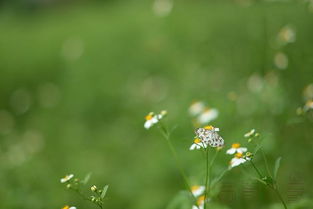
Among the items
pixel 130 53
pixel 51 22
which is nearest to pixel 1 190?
pixel 130 53

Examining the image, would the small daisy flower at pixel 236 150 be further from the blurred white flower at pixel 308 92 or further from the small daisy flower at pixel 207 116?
the blurred white flower at pixel 308 92

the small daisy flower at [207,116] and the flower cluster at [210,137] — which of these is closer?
the flower cluster at [210,137]

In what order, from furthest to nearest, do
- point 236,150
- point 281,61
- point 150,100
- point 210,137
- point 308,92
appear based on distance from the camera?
point 150,100 < point 281,61 < point 308,92 < point 236,150 < point 210,137

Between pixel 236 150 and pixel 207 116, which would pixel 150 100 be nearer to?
pixel 207 116

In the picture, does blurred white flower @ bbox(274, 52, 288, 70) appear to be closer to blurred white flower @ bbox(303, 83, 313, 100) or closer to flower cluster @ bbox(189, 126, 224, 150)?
blurred white flower @ bbox(303, 83, 313, 100)

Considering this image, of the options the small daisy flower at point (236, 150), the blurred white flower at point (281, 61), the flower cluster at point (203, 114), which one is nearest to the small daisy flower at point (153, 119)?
the small daisy flower at point (236, 150)

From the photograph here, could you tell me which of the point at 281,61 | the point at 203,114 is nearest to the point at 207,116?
the point at 203,114

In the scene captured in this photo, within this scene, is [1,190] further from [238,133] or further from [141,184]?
[238,133]

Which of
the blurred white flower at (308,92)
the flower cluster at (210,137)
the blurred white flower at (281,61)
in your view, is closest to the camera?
the flower cluster at (210,137)
